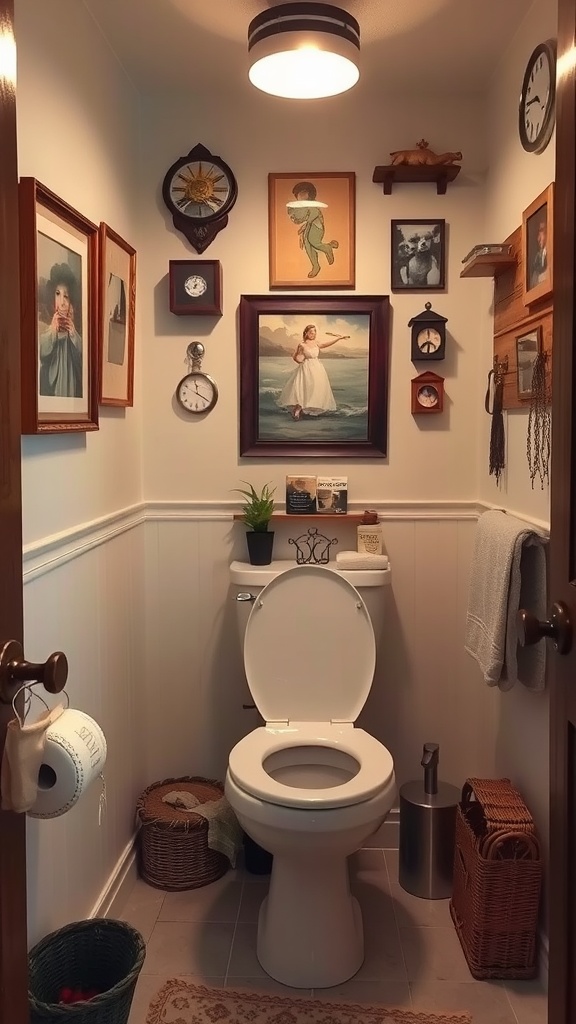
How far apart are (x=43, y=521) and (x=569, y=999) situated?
4.11 feet

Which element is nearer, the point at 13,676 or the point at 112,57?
the point at 13,676

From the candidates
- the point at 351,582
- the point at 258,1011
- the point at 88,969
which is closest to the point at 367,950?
the point at 258,1011

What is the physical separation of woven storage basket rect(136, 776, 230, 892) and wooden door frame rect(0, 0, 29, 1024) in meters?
1.34

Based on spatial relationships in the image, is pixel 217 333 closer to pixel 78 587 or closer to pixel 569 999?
pixel 78 587

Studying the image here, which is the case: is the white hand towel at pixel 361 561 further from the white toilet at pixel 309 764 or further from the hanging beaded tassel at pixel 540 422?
the hanging beaded tassel at pixel 540 422

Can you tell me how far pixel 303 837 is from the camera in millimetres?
1930

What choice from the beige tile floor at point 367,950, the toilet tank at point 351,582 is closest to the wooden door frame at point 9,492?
the beige tile floor at point 367,950

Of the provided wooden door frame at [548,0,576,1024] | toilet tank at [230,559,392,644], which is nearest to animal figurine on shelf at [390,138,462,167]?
toilet tank at [230,559,392,644]

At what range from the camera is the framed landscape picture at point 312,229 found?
102 inches

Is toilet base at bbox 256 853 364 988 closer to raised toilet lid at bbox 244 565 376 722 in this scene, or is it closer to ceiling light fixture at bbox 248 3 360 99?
raised toilet lid at bbox 244 565 376 722

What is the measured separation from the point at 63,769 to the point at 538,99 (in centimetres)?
182

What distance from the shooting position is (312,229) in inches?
103

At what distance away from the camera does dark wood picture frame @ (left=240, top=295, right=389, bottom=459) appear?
2.63m

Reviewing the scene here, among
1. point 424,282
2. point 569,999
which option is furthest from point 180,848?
point 424,282
